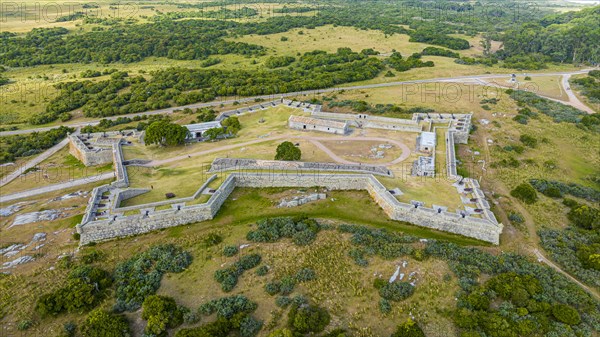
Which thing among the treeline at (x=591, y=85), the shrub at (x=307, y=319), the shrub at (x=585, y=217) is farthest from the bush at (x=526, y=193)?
the treeline at (x=591, y=85)

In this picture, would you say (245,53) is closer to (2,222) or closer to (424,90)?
(424,90)

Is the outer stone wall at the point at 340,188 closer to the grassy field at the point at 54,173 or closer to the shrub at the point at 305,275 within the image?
the shrub at the point at 305,275

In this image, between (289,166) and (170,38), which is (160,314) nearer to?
(289,166)

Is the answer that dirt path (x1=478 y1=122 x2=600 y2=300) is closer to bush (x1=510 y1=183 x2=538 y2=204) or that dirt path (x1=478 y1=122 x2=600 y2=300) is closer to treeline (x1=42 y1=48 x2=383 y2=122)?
bush (x1=510 y1=183 x2=538 y2=204)

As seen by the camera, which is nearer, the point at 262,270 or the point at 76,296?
the point at 76,296

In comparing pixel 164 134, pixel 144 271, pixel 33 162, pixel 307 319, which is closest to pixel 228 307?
pixel 307 319

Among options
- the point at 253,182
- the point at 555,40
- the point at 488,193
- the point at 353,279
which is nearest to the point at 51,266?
the point at 253,182

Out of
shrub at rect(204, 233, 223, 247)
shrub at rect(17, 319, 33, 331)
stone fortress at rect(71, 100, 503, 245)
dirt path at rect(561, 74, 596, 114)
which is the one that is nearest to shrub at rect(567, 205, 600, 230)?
stone fortress at rect(71, 100, 503, 245)
